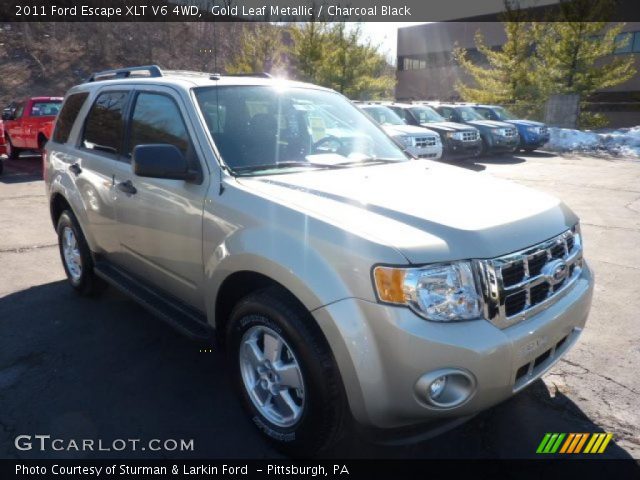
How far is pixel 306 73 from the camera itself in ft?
83.8

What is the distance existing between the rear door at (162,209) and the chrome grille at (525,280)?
63.8 inches

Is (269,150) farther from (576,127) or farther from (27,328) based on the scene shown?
(576,127)

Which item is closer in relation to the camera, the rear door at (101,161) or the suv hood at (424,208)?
the suv hood at (424,208)

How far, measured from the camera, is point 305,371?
2260 mm

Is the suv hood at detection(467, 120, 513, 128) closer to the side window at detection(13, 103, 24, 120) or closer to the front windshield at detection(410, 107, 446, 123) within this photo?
the front windshield at detection(410, 107, 446, 123)

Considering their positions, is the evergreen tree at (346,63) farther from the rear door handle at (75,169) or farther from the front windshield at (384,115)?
the rear door handle at (75,169)

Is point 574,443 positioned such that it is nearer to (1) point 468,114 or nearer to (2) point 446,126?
(2) point 446,126

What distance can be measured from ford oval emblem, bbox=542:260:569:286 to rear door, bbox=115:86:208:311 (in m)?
1.86

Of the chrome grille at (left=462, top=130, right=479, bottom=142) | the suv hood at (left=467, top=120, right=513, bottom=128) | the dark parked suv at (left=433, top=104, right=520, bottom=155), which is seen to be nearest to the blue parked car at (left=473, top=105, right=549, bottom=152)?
the dark parked suv at (left=433, top=104, right=520, bottom=155)

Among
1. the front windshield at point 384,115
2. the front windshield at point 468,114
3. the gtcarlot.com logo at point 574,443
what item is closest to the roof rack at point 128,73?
the gtcarlot.com logo at point 574,443

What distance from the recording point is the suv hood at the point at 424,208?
2.13 metres

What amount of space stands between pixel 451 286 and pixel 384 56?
1088 inches

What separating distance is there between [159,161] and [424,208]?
146 cm

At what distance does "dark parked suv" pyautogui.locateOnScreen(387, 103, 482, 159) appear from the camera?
14.0m
